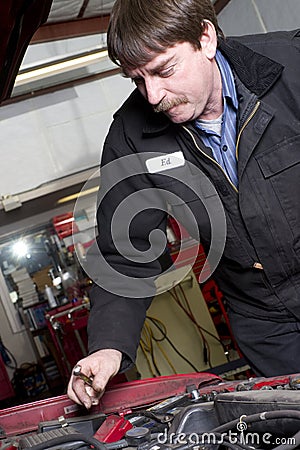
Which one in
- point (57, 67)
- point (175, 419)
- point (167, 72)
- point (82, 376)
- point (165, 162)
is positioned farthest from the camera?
point (57, 67)

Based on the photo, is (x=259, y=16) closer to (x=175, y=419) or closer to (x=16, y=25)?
(x=16, y=25)

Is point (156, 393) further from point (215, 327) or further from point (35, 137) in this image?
point (35, 137)

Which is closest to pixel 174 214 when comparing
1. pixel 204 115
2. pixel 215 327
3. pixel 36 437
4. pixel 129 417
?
pixel 204 115

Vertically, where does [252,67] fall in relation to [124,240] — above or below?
above

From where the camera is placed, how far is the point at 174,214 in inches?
73.5

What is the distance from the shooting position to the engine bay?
94 cm

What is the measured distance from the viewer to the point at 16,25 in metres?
1.44

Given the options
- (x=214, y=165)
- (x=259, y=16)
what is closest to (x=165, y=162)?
(x=214, y=165)

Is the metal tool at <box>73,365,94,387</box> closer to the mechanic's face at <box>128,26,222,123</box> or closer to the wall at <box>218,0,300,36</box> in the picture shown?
the mechanic's face at <box>128,26,222,123</box>

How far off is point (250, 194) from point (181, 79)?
351mm

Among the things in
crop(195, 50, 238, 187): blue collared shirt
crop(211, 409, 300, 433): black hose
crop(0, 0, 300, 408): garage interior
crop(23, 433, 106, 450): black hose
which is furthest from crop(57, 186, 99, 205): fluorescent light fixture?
crop(211, 409, 300, 433): black hose

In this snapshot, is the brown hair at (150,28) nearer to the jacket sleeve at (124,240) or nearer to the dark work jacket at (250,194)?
the dark work jacket at (250,194)

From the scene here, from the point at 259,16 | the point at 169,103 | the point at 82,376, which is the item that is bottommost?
the point at 82,376

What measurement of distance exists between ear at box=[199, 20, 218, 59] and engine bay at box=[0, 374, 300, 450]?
831 mm
